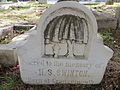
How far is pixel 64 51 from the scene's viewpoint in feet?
9.46

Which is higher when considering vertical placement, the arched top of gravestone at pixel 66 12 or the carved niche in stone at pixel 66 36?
the arched top of gravestone at pixel 66 12

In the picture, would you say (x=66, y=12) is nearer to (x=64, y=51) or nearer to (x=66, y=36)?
(x=66, y=36)

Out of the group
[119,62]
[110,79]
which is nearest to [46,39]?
[110,79]

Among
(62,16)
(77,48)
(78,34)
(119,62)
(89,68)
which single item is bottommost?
(119,62)

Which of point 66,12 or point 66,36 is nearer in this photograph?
point 66,12

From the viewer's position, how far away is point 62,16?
2.71 m

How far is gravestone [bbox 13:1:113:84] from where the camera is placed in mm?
2701

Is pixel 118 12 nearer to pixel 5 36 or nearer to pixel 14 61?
pixel 5 36

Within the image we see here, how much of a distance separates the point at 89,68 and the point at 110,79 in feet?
1.46

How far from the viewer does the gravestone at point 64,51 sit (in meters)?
2.70

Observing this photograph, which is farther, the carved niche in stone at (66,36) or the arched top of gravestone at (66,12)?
the carved niche in stone at (66,36)

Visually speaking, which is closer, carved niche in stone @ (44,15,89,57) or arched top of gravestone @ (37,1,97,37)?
arched top of gravestone @ (37,1,97,37)

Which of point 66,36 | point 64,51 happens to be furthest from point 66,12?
point 64,51

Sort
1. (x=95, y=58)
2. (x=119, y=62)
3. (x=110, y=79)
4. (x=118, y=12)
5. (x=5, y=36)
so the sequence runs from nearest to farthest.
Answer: (x=95, y=58)
(x=110, y=79)
(x=119, y=62)
(x=5, y=36)
(x=118, y=12)
